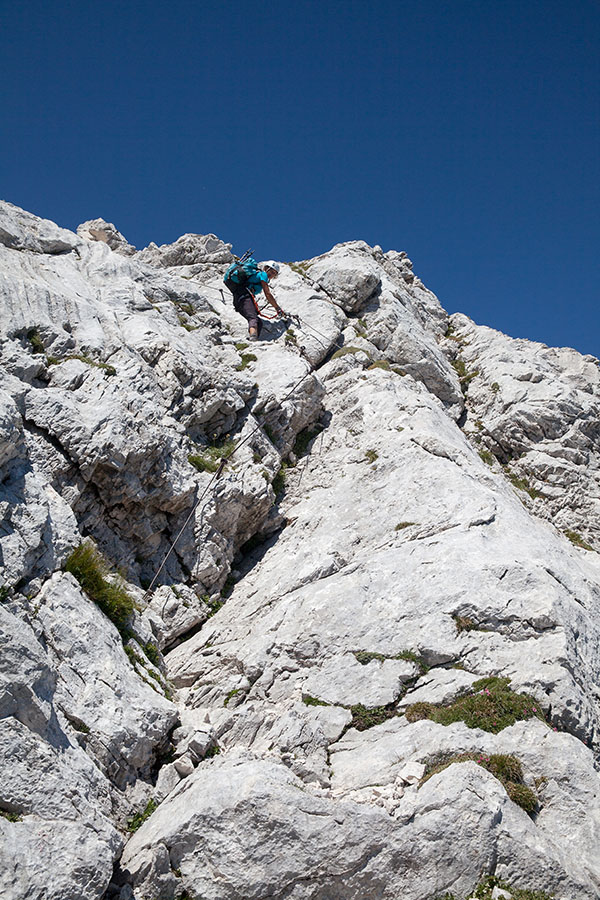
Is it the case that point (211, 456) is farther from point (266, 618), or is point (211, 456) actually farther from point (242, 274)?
point (242, 274)

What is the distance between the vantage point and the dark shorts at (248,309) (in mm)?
28484

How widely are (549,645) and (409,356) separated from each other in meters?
19.7

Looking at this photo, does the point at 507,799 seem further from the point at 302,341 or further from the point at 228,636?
the point at 302,341

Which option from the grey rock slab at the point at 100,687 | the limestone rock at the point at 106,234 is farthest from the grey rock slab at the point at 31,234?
the grey rock slab at the point at 100,687

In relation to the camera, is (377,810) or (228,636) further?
(228,636)

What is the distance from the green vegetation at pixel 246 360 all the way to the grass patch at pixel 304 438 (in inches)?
154

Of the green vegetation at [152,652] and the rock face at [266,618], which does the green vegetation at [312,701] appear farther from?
the green vegetation at [152,652]

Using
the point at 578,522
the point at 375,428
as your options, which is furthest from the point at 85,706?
the point at 578,522

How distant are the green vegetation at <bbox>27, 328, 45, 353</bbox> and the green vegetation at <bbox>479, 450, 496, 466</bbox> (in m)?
19.9

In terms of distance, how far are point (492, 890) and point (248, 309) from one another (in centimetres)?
2467

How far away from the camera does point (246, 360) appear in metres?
26.2

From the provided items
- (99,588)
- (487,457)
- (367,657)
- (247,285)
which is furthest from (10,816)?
(247,285)

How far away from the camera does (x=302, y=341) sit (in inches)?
1118

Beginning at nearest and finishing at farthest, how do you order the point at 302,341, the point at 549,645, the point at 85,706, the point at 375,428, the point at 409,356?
1. the point at 85,706
2. the point at 549,645
3. the point at 375,428
4. the point at 302,341
5. the point at 409,356
